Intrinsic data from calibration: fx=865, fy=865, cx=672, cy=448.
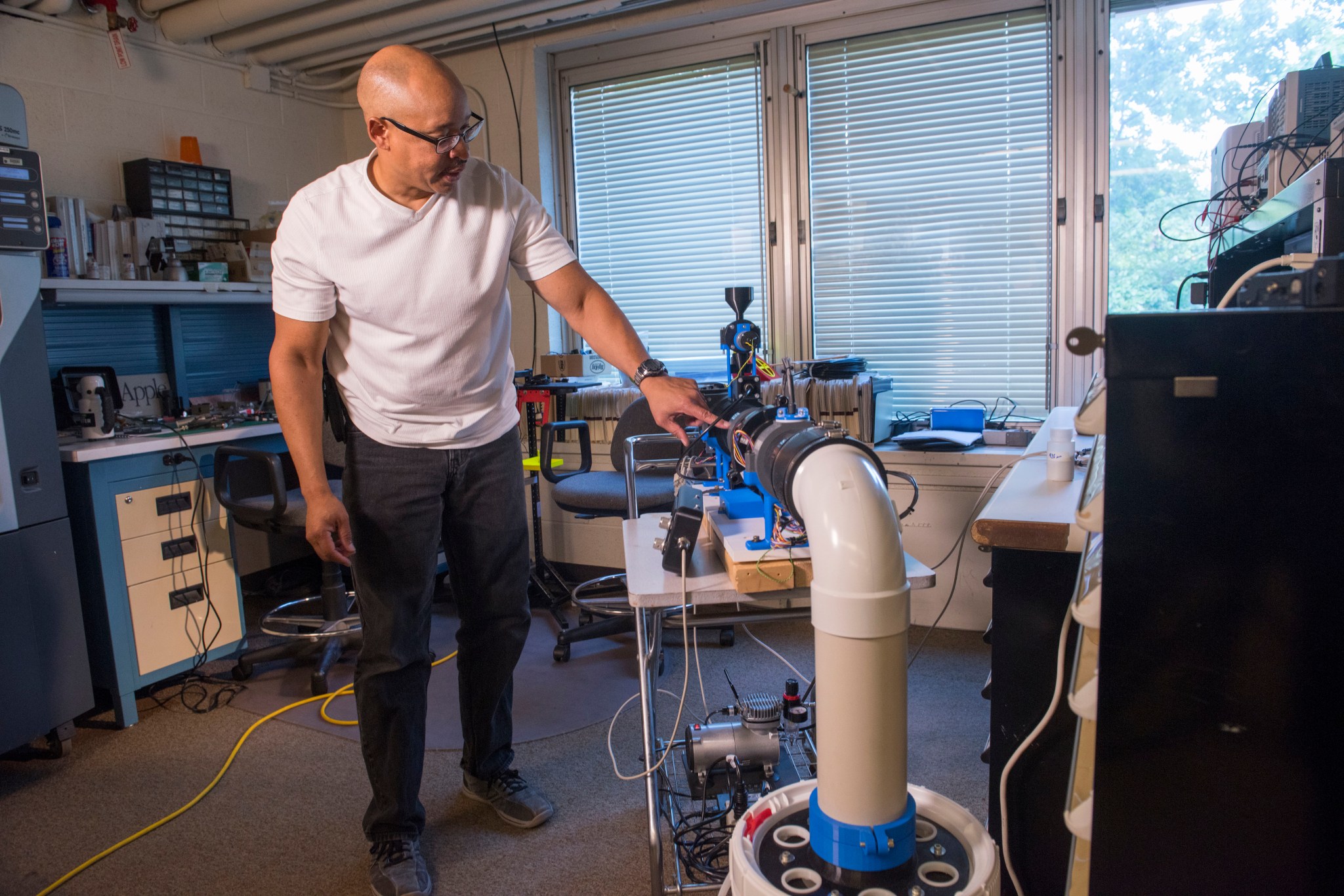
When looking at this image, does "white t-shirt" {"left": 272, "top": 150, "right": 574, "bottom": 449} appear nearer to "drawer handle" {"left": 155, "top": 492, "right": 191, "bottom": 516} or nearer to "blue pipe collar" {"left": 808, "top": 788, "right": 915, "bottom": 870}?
"blue pipe collar" {"left": 808, "top": 788, "right": 915, "bottom": 870}

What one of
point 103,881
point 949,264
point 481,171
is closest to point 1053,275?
point 949,264

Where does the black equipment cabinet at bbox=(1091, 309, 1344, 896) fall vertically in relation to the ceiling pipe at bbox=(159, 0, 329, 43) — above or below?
below

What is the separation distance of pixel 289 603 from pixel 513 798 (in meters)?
1.40

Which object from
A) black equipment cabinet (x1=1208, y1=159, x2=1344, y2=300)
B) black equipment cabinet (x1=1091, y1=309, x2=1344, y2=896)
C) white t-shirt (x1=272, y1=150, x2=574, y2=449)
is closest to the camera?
black equipment cabinet (x1=1091, y1=309, x2=1344, y2=896)

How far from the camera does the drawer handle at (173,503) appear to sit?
263cm

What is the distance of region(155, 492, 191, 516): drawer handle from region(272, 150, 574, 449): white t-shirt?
4.40ft

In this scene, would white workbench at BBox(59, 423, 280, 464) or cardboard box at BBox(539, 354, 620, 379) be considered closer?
white workbench at BBox(59, 423, 280, 464)

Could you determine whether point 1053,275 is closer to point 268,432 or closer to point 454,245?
point 454,245

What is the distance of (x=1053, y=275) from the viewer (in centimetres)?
310

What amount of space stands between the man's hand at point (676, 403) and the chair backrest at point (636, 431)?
64.0 inches

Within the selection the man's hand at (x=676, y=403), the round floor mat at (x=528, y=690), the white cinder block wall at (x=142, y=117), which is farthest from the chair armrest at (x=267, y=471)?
the man's hand at (x=676, y=403)

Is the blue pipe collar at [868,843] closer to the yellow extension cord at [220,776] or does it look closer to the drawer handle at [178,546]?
the yellow extension cord at [220,776]

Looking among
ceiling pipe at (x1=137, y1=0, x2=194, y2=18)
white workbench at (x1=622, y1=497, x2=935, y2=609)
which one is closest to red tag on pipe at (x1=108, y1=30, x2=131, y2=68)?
ceiling pipe at (x1=137, y1=0, x2=194, y2=18)

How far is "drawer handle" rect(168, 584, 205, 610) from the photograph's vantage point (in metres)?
2.66
